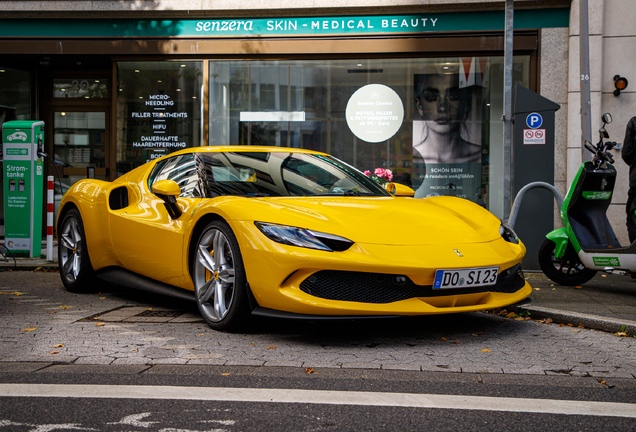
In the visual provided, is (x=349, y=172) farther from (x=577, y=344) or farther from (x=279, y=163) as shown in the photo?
(x=577, y=344)

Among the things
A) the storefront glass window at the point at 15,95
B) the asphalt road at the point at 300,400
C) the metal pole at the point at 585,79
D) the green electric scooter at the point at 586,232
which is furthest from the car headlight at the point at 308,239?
the storefront glass window at the point at 15,95

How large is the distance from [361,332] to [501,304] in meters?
0.89

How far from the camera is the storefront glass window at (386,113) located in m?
10.4

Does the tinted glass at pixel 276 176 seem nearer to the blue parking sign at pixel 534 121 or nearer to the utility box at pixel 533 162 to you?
the utility box at pixel 533 162

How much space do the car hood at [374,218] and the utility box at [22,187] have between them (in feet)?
17.3

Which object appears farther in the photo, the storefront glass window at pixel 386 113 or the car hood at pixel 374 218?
the storefront glass window at pixel 386 113

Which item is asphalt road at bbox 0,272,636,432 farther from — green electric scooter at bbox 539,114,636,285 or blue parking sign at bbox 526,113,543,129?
blue parking sign at bbox 526,113,543,129

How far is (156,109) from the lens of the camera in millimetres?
10812

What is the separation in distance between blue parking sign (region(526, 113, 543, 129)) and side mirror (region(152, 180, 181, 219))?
400 cm

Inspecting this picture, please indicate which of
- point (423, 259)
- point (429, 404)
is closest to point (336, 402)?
point (429, 404)

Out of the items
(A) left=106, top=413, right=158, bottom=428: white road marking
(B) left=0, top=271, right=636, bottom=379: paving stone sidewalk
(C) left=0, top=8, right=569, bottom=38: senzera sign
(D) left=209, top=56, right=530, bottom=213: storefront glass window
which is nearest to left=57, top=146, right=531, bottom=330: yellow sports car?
(B) left=0, top=271, right=636, bottom=379: paving stone sidewalk

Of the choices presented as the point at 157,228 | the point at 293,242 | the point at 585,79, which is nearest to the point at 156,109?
the point at 157,228

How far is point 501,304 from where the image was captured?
13.4ft

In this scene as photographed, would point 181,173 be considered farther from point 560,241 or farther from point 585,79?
point 585,79
